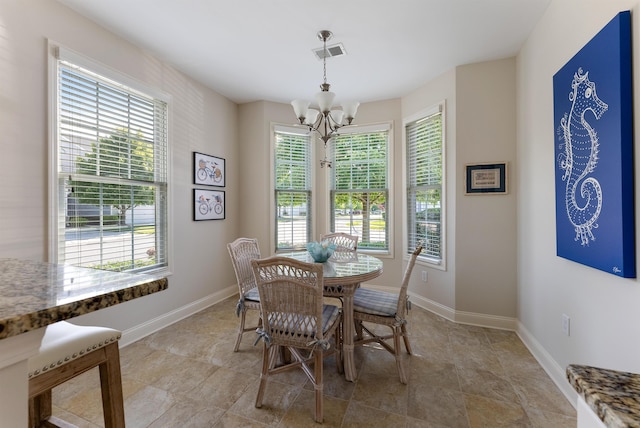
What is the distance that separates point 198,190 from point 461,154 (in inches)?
122

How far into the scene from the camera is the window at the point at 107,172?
225 centimetres

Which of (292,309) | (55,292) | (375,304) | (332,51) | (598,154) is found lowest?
(375,304)

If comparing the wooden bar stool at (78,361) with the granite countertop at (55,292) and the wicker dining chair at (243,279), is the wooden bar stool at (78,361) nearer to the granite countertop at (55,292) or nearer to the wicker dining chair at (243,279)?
the granite countertop at (55,292)

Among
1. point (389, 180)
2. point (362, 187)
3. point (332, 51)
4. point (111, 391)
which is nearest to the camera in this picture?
point (111, 391)

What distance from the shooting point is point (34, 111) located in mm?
2047

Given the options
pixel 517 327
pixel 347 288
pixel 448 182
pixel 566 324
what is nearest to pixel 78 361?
pixel 347 288

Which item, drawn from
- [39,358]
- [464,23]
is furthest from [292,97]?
[39,358]

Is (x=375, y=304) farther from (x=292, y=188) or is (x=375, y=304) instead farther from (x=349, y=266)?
(x=292, y=188)

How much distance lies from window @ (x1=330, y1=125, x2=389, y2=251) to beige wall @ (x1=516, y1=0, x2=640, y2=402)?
5.56 feet

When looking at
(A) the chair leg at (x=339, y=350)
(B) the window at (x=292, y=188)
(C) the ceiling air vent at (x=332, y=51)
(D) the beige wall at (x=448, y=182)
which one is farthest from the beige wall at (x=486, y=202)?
(B) the window at (x=292, y=188)

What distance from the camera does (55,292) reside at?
71 centimetres

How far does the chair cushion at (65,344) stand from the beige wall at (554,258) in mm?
2531

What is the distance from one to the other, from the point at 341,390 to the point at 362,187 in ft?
9.19

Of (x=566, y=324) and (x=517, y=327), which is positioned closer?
(x=566, y=324)
